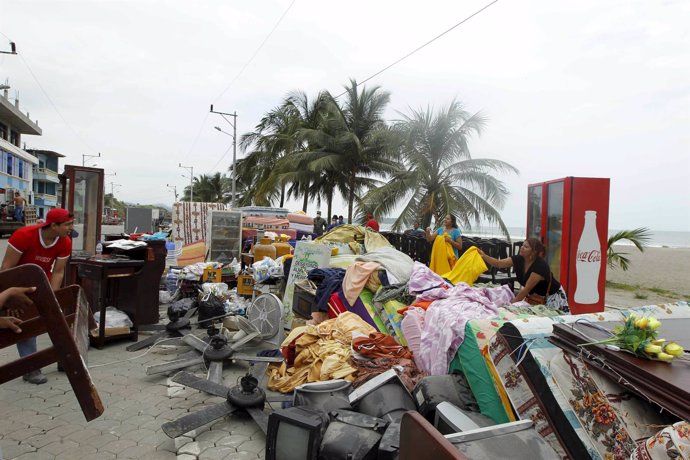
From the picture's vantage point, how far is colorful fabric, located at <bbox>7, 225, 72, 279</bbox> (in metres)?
4.04

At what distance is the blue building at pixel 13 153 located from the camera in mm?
31734

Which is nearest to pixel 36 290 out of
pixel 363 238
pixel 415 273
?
pixel 415 273

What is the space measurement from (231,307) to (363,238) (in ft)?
10.9

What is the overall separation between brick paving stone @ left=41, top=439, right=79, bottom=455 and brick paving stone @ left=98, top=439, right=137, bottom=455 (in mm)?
202

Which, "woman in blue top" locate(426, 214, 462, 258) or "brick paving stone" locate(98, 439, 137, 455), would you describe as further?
"woman in blue top" locate(426, 214, 462, 258)

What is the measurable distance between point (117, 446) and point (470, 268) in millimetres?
4560

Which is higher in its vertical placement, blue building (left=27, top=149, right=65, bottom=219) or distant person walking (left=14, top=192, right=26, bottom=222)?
blue building (left=27, top=149, right=65, bottom=219)

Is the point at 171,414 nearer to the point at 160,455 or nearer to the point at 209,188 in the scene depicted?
the point at 160,455

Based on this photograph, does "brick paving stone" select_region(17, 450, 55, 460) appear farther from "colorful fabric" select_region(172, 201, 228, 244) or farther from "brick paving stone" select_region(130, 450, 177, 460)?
"colorful fabric" select_region(172, 201, 228, 244)

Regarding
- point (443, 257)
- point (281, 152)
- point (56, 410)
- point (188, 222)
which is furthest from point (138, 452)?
point (281, 152)

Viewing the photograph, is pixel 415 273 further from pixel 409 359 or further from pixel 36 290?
pixel 36 290

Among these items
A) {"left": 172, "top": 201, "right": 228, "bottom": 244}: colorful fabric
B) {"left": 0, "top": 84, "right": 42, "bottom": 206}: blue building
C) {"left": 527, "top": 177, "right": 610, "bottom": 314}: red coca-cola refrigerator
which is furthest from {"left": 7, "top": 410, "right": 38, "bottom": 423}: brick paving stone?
{"left": 0, "top": 84, "right": 42, "bottom": 206}: blue building

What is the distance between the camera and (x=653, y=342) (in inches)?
→ 80.8

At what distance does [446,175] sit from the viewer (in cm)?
1414
